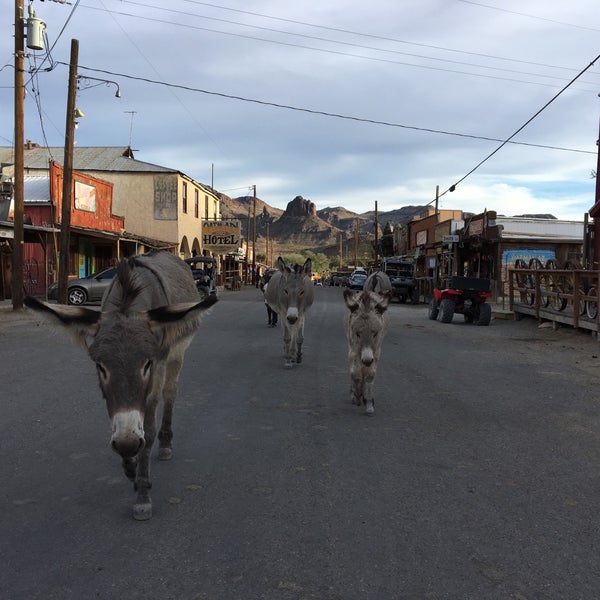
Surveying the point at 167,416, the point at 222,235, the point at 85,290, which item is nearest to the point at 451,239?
the point at 85,290

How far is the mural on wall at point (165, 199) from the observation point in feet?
129

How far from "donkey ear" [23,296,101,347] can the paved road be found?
1297 mm

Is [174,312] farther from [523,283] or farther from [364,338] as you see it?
[523,283]

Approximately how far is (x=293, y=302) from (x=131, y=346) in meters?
6.28

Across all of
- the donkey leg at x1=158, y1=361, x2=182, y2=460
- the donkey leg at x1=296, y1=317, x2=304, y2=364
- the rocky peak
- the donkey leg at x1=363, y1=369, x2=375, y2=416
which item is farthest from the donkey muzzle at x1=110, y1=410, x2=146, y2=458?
the rocky peak

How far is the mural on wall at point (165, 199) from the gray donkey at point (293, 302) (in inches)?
1234

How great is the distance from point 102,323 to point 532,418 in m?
5.13

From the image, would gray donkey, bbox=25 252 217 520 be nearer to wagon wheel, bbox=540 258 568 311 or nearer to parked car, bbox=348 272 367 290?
wagon wheel, bbox=540 258 568 311

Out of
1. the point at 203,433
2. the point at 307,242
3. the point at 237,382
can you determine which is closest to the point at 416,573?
the point at 203,433

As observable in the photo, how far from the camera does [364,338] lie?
635 centimetres

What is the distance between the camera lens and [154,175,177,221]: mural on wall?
39.5 metres

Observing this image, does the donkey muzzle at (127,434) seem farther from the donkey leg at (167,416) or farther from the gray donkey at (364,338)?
the gray donkey at (364,338)

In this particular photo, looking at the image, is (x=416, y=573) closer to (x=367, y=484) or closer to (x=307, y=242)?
(x=367, y=484)

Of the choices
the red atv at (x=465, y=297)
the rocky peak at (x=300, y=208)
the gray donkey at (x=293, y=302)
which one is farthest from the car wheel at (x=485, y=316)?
the rocky peak at (x=300, y=208)
